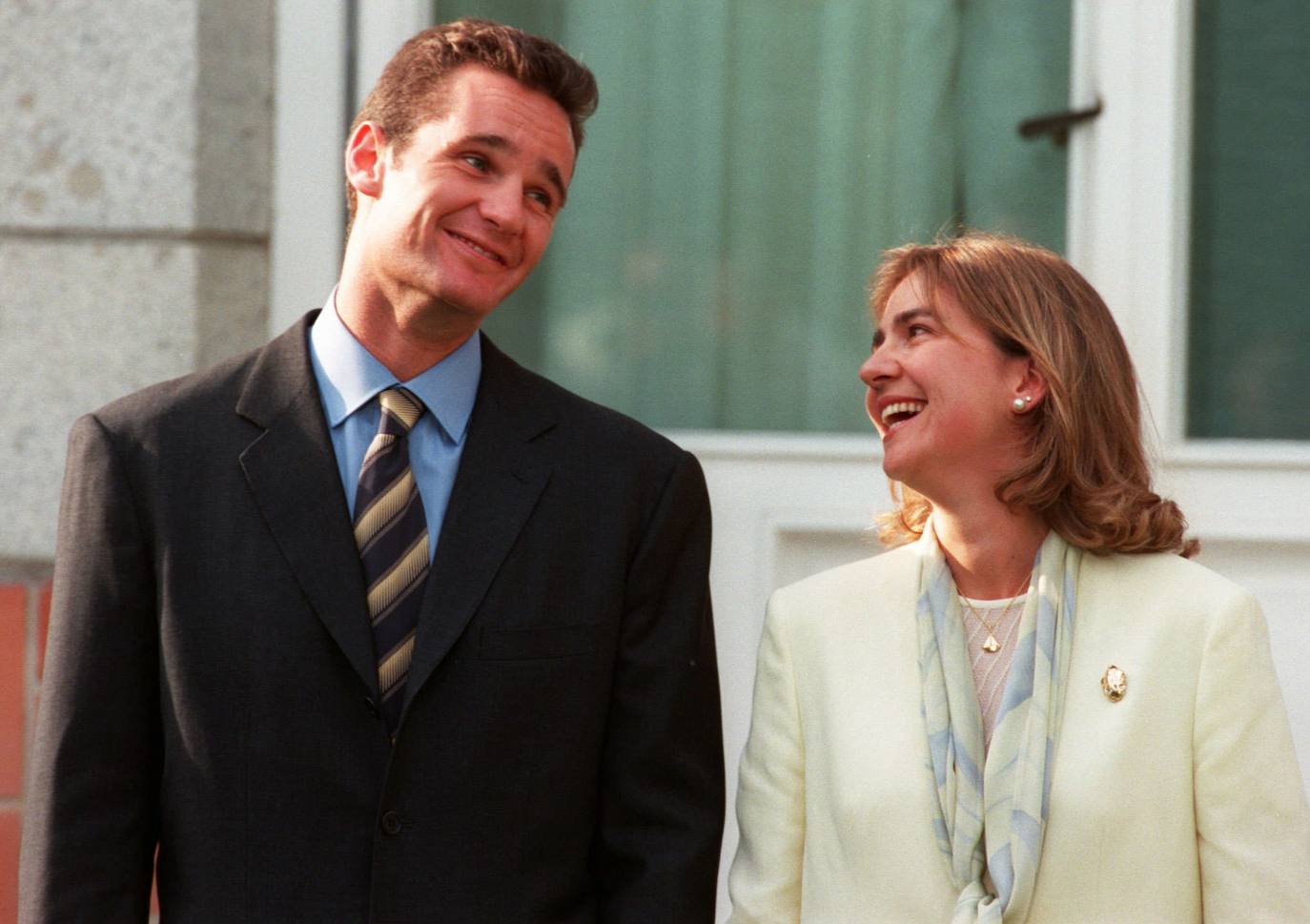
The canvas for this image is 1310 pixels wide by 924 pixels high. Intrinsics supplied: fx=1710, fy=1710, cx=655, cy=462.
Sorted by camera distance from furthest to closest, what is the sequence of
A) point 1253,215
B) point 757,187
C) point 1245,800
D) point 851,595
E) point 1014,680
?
point 757,187 < point 1253,215 < point 851,595 < point 1014,680 < point 1245,800

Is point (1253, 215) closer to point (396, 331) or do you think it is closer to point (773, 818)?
point (773, 818)

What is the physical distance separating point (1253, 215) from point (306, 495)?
2.27 metres

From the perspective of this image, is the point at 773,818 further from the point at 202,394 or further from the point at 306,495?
the point at 202,394

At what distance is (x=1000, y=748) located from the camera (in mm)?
2379

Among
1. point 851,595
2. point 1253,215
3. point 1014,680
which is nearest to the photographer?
point 1014,680

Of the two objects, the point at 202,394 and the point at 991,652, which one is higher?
the point at 202,394

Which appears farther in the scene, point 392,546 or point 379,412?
point 379,412

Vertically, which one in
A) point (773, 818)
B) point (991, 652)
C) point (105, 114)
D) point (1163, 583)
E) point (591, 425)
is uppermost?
point (105, 114)

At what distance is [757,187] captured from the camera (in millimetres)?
3799

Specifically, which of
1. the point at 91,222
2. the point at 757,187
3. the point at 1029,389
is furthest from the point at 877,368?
the point at 91,222

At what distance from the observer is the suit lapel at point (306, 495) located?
2.20 m

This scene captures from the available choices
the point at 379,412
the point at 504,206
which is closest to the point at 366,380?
the point at 379,412

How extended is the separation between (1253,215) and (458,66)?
194 centimetres

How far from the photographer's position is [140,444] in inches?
89.5
